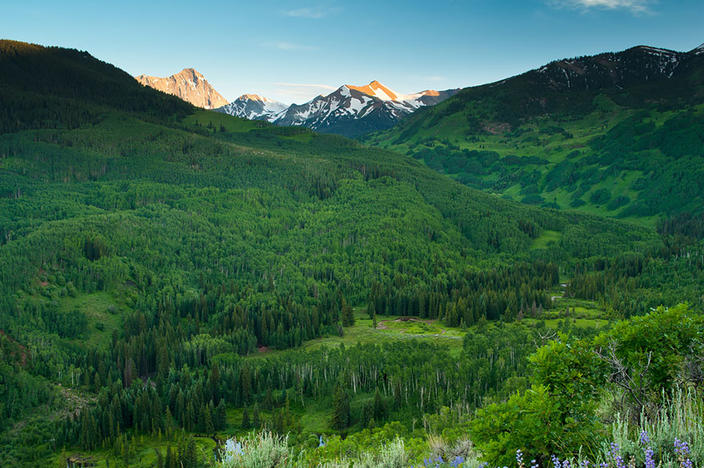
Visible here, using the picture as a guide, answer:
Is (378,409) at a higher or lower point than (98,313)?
lower

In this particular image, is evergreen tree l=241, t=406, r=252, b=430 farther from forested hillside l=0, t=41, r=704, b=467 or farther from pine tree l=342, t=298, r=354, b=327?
pine tree l=342, t=298, r=354, b=327

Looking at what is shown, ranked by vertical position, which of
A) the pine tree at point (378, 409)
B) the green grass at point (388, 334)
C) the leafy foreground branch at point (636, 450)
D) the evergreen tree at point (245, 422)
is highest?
the leafy foreground branch at point (636, 450)

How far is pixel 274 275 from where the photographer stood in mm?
199000

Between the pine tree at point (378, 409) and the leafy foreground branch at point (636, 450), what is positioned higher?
the leafy foreground branch at point (636, 450)

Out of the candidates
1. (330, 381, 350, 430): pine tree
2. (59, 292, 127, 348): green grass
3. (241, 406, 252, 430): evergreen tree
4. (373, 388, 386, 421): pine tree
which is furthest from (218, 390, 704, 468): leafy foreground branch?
(59, 292, 127, 348): green grass

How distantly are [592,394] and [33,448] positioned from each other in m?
108

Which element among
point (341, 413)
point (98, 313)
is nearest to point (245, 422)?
point (341, 413)

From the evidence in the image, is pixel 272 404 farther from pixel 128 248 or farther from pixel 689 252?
pixel 689 252

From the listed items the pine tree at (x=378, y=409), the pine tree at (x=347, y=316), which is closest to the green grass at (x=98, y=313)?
the pine tree at (x=347, y=316)

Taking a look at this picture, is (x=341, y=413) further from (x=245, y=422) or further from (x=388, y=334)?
(x=388, y=334)

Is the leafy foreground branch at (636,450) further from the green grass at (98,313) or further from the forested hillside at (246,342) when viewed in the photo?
the green grass at (98,313)

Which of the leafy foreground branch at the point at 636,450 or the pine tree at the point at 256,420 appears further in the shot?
the pine tree at the point at 256,420

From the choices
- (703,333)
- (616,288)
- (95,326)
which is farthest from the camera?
(616,288)

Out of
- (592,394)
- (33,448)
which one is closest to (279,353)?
(33,448)
